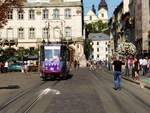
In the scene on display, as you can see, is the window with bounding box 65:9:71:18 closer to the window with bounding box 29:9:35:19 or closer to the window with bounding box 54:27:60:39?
the window with bounding box 54:27:60:39

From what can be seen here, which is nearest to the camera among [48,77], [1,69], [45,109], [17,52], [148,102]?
[45,109]

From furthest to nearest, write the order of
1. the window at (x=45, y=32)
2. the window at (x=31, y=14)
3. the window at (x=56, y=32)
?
the window at (x=31, y=14) < the window at (x=56, y=32) < the window at (x=45, y=32)

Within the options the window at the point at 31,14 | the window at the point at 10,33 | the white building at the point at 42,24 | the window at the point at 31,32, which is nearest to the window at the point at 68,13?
the white building at the point at 42,24

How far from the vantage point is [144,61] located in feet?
188

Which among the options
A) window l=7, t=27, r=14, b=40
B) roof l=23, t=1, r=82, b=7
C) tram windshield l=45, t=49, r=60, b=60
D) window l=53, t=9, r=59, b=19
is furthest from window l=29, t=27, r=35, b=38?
tram windshield l=45, t=49, r=60, b=60

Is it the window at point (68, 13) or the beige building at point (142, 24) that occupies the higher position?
the window at point (68, 13)

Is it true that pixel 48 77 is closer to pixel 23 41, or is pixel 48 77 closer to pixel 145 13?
pixel 145 13

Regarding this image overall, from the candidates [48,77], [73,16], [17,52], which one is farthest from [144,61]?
[73,16]

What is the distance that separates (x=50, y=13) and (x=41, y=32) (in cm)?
489

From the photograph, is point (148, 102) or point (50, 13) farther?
point (50, 13)

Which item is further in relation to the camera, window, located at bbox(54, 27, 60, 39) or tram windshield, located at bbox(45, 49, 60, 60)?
window, located at bbox(54, 27, 60, 39)

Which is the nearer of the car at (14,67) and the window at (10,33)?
the car at (14,67)

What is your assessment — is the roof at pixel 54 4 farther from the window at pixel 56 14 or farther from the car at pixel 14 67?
the car at pixel 14 67

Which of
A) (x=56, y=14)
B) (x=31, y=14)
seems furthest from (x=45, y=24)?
(x=31, y=14)
